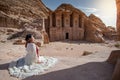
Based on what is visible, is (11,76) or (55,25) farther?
(55,25)

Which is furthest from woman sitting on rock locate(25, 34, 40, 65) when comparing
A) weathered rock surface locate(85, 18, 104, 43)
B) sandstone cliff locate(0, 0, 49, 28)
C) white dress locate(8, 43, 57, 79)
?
weathered rock surface locate(85, 18, 104, 43)

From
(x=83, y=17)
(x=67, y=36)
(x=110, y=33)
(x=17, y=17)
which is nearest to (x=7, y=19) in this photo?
(x=17, y=17)

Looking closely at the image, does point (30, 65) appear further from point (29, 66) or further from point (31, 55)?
point (31, 55)

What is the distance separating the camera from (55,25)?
138 ft

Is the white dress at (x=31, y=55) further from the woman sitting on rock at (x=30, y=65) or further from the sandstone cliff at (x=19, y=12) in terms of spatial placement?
the sandstone cliff at (x=19, y=12)

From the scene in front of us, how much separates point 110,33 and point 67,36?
52.1 ft

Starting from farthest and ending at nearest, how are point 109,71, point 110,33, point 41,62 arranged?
point 110,33
point 41,62
point 109,71

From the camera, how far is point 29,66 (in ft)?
21.5

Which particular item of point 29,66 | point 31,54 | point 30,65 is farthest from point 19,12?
point 29,66

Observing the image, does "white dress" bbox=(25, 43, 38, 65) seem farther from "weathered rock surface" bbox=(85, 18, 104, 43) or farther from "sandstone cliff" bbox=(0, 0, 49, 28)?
"weathered rock surface" bbox=(85, 18, 104, 43)

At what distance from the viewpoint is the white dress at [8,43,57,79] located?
5.98 meters

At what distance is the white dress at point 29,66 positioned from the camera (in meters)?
5.98

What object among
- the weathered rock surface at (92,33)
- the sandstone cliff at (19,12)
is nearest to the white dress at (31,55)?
the sandstone cliff at (19,12)

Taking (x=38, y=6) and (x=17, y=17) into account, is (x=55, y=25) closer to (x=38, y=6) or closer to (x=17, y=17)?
(x=38, y=6)
